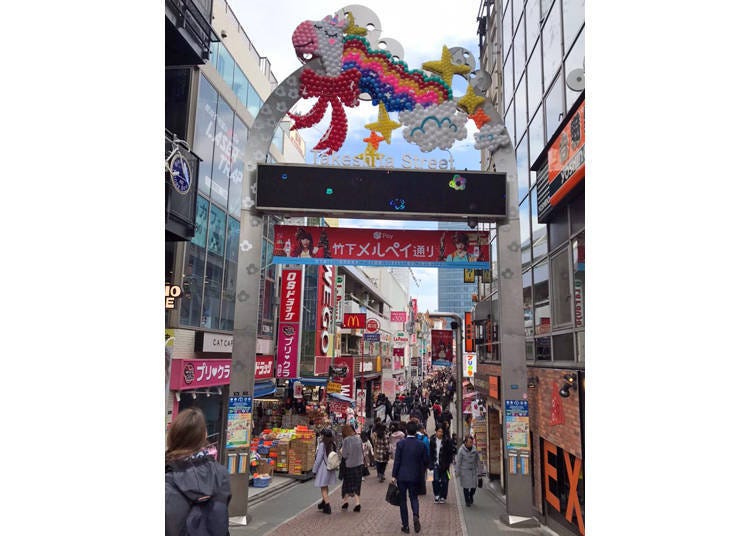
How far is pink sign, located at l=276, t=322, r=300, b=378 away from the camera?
2005 cm

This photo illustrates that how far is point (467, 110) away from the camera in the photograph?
10539 mm

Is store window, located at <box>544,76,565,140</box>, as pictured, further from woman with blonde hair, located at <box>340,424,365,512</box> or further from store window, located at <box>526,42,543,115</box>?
woman with blonde hair, located at <box>340,424,365,512</box>

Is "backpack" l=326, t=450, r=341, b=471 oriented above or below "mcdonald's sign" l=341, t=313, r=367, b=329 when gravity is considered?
below

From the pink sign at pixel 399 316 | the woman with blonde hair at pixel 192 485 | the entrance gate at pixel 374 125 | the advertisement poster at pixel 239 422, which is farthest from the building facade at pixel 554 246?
the pink sign at pixel 399 316

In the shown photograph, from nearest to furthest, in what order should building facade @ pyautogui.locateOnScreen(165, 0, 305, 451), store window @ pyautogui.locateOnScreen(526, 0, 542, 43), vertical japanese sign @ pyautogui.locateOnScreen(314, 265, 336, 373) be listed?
store window @ pyautogui.locateOnScreen(526, 0, 542, 43) → building facade @ pyautogui.locateOnScreen(165, 0, 305, 451) → vertical japanese sign @ pyautogui.locateOnScreen(314, 265, 336, 373)

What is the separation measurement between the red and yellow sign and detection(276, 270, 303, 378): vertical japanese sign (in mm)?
12654

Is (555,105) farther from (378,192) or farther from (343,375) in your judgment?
(343,375)

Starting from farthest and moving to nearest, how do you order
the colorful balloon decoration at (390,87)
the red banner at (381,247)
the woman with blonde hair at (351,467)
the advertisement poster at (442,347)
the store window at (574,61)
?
the advertisement poster at (442,347) < the red banner at (381,247) < the colorful balloon decoration at (390,87) < the woman with blonde hair at (351,467) < the store window at (574,61)

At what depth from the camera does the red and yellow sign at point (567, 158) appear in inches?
301

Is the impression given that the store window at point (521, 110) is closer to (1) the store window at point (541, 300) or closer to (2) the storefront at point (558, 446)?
(1) the store window at point (541, 300)

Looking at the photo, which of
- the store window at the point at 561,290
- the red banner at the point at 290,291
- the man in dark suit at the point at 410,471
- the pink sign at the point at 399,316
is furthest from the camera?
the pink sign at the point at 399,316

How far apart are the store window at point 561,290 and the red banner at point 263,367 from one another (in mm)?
11236

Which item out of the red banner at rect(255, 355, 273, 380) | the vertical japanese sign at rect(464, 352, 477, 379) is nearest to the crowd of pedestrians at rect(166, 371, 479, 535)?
the vertical japanese sign at rect(464, 352, 477, 379)

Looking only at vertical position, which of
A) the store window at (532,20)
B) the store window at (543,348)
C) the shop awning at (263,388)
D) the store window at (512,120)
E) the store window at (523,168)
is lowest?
the shop awning at (263,388)
